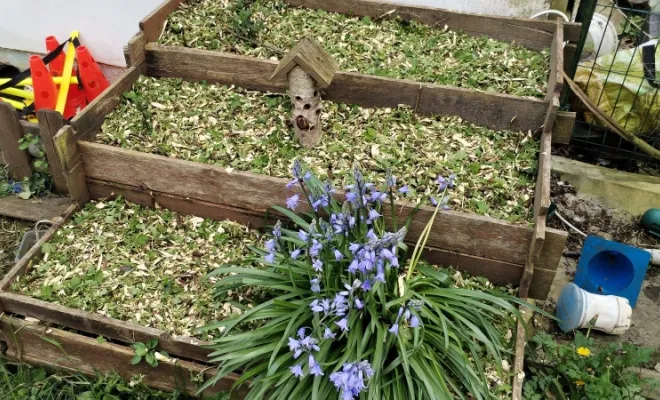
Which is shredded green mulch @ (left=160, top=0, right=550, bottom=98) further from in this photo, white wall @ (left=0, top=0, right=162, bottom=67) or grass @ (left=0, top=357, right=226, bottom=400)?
grass @ (left=0, top=357, right=226, bottom=400)

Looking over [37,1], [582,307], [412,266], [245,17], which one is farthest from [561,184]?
[37,1]

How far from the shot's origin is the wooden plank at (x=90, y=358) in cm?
305

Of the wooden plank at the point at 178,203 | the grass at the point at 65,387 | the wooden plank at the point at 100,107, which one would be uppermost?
the wooden plank at the point at 100,107

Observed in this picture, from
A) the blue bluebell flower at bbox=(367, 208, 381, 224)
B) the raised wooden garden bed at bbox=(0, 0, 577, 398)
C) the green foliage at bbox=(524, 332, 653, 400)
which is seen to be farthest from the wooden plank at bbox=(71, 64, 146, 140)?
the green foliage at bbox=(524, 332, 653, 400)

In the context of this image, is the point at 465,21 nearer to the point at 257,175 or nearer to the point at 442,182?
the point at 442,182

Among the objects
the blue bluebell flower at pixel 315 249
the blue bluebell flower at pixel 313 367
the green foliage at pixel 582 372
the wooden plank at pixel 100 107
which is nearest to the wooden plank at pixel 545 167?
the green foliage at pixel 582 372

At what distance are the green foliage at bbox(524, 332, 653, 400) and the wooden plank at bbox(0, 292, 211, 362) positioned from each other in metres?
1.66

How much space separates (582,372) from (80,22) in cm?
443

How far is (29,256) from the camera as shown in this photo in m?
3.38

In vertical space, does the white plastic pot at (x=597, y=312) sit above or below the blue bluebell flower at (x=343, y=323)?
below

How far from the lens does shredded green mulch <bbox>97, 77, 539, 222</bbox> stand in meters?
3.39

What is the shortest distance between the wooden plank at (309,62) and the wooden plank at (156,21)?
3.58 feet

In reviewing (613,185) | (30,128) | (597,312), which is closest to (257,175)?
(30,128)

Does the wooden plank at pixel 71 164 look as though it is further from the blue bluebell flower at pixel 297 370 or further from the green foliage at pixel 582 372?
the green foliage at pixel 582 372
